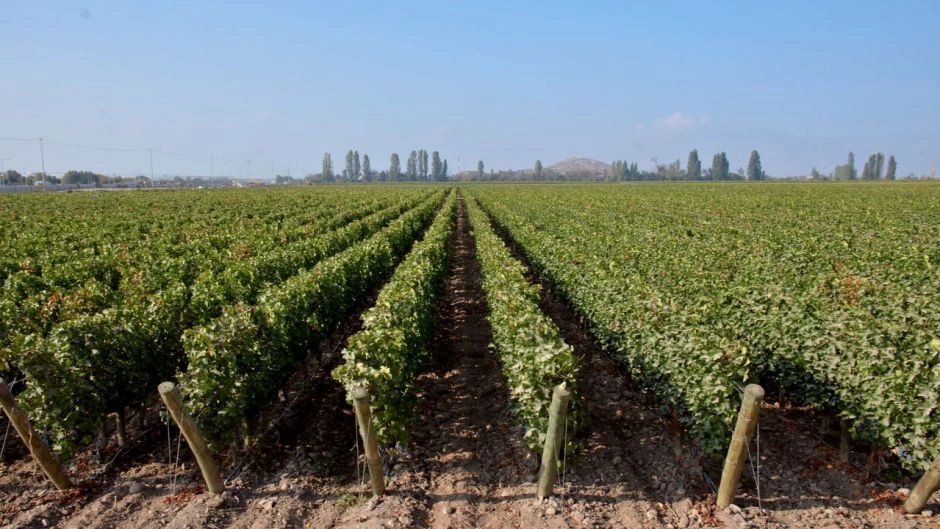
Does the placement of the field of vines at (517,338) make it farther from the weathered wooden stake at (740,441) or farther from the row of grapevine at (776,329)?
the weathered wooden stake at (740,441)

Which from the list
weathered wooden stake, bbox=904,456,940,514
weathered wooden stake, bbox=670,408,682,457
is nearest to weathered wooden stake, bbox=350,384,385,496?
weathered wooden stake, bbox=670,408,682,457

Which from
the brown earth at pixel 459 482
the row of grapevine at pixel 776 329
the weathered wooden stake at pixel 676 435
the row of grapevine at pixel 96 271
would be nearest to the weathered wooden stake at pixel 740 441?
the brown earth at pixel 459 482

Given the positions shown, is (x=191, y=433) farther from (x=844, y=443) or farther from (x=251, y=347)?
(x=844, y=443)

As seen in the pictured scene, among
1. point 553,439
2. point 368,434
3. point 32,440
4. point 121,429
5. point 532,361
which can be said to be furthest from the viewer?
point 121,429

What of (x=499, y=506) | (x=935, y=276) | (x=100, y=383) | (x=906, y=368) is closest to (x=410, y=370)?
(x=499, y=506)

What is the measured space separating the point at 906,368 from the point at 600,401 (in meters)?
4.22

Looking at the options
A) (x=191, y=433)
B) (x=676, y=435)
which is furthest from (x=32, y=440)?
(x=676, y=435)

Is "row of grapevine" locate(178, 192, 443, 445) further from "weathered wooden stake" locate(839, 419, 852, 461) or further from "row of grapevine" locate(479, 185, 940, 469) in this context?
"weathered wooden stake" locate(839, 419, 852, 461)

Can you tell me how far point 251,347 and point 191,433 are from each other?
1.74m

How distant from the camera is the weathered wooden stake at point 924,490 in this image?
5.25m

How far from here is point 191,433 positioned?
5711 mm

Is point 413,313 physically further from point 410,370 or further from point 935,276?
point 935,276

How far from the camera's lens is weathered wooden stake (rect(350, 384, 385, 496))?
5543 mm

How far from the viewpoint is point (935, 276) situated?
41.6 ft
